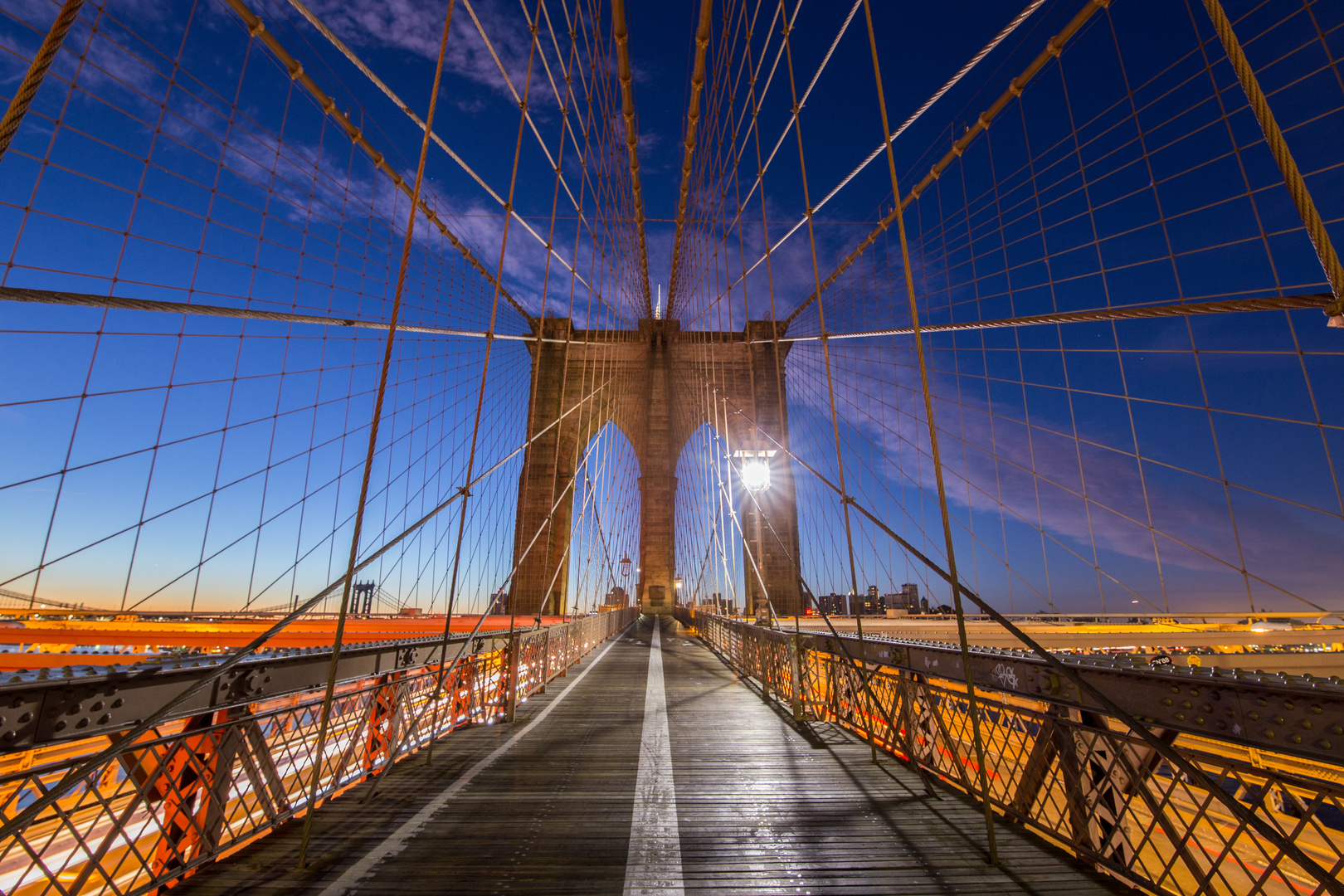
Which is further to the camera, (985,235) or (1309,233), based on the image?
(985,235)

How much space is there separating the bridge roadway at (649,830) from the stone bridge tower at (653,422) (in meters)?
18.0

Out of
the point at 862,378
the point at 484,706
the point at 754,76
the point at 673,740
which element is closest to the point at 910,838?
the point at 673,740

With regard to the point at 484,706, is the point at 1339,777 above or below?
below

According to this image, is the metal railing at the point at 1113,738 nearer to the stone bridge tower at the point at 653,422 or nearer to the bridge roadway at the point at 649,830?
the bridge roadway at the point at 649,830

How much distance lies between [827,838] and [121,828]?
2.71 m

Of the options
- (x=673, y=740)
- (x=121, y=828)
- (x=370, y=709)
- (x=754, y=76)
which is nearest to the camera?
(x=121, y=828)

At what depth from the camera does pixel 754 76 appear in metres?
7.63

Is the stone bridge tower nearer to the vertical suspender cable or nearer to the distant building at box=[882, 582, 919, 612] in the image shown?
the distant building at box=[882, 582, 919, 612]

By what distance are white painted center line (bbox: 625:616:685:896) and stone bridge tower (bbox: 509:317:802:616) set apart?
58.3ft

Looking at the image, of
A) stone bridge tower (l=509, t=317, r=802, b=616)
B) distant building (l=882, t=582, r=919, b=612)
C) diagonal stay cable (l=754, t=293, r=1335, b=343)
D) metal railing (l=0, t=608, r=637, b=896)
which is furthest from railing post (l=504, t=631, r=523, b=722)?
distant building (l=882, t=582, r=919, b=612)

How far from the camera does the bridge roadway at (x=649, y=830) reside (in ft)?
6.91

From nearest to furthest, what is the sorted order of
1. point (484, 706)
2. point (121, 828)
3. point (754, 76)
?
point (121, 828), point (484, 706), point (754, 76)

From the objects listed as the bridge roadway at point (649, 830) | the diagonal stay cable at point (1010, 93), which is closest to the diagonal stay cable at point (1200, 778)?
the bridge roadway at point (649, 830)

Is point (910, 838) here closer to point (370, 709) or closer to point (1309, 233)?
point (370, 709)
